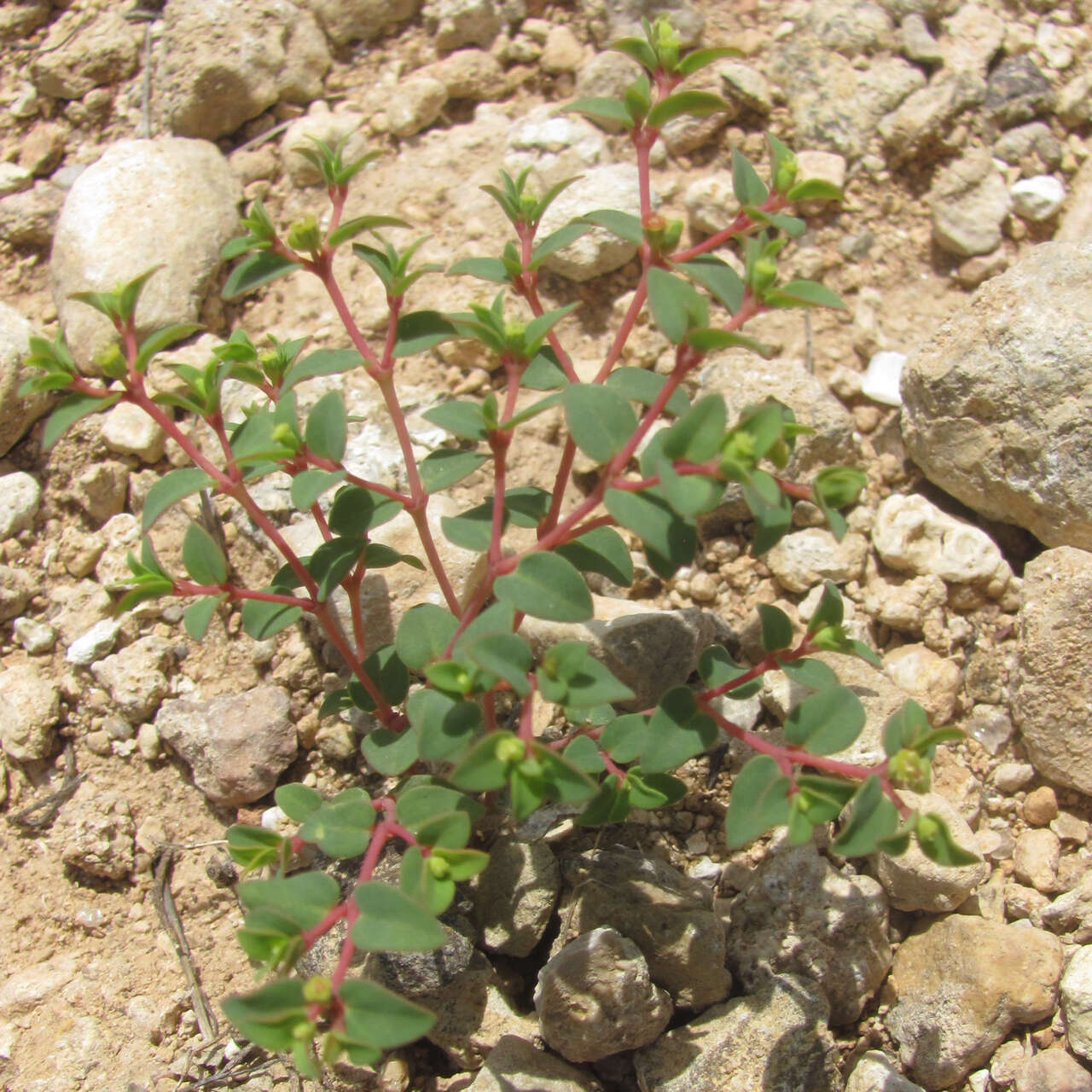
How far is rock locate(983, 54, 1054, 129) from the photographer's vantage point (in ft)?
13.6

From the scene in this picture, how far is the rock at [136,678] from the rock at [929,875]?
87.1 inches

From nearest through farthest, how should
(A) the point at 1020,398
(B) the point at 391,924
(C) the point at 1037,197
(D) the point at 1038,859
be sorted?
(B) the point at 391,924
(D) the point at 1038,859
(A) the point at 1020,398
(C) the point at 1037,197

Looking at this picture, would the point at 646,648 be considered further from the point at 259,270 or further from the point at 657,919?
the point at 259,270

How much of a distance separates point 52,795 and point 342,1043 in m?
1.72

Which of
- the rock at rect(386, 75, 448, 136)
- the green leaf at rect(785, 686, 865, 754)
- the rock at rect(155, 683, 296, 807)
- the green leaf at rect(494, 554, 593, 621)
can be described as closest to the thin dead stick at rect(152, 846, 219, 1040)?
the rock at rect(155, 683, 296, 807)

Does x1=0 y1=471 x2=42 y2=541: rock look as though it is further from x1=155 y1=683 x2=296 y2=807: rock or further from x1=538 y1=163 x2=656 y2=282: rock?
x1=538 y1=163 x2=656 y2=282: rock

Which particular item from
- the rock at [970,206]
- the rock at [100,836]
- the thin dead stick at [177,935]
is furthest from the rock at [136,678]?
the rock at [970,206]

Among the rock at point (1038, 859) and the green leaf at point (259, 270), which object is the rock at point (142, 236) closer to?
the green leaf at point (259, 270)

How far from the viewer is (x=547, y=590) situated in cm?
216

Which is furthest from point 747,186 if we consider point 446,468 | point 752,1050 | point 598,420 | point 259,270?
point 752,1050

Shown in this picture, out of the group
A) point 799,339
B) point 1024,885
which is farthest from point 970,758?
point 799,339

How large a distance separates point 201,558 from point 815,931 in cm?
Answer: 182

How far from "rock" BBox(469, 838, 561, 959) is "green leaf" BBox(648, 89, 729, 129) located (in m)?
1.86

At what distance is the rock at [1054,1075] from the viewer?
8.14 feet
